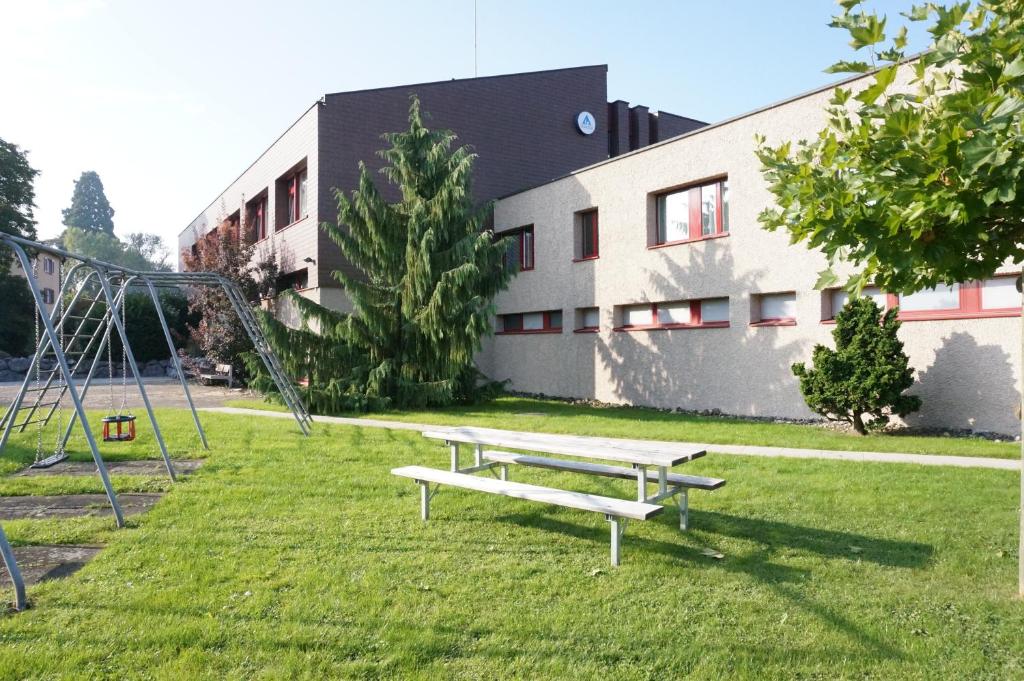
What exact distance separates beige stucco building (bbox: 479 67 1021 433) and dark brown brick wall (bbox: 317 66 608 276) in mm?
2594

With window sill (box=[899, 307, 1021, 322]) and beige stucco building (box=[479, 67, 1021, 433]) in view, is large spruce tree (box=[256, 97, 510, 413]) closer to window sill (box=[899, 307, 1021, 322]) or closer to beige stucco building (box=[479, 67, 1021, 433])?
beige stucco building (box=[479, 67, 1021, 433])

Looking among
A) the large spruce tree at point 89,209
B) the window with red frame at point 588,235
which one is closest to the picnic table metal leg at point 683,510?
the window with red frame at point 588,235

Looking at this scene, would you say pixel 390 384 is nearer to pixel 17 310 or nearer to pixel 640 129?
pixel 640 129

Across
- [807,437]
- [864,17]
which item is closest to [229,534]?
[864,17]

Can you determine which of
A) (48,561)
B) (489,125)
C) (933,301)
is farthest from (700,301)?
(48,561)

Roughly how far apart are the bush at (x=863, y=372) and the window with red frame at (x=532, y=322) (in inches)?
332

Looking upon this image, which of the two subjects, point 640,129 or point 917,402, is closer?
point 917,402

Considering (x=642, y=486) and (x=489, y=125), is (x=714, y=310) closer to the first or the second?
(x=642, y=486)

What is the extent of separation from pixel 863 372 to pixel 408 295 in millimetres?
9329

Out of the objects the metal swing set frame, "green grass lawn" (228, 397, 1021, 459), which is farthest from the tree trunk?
the metal swing set frame

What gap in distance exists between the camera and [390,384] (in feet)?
51.8

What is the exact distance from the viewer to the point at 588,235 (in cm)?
1820

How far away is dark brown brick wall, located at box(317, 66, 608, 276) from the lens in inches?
759

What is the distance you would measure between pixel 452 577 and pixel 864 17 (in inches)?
153
